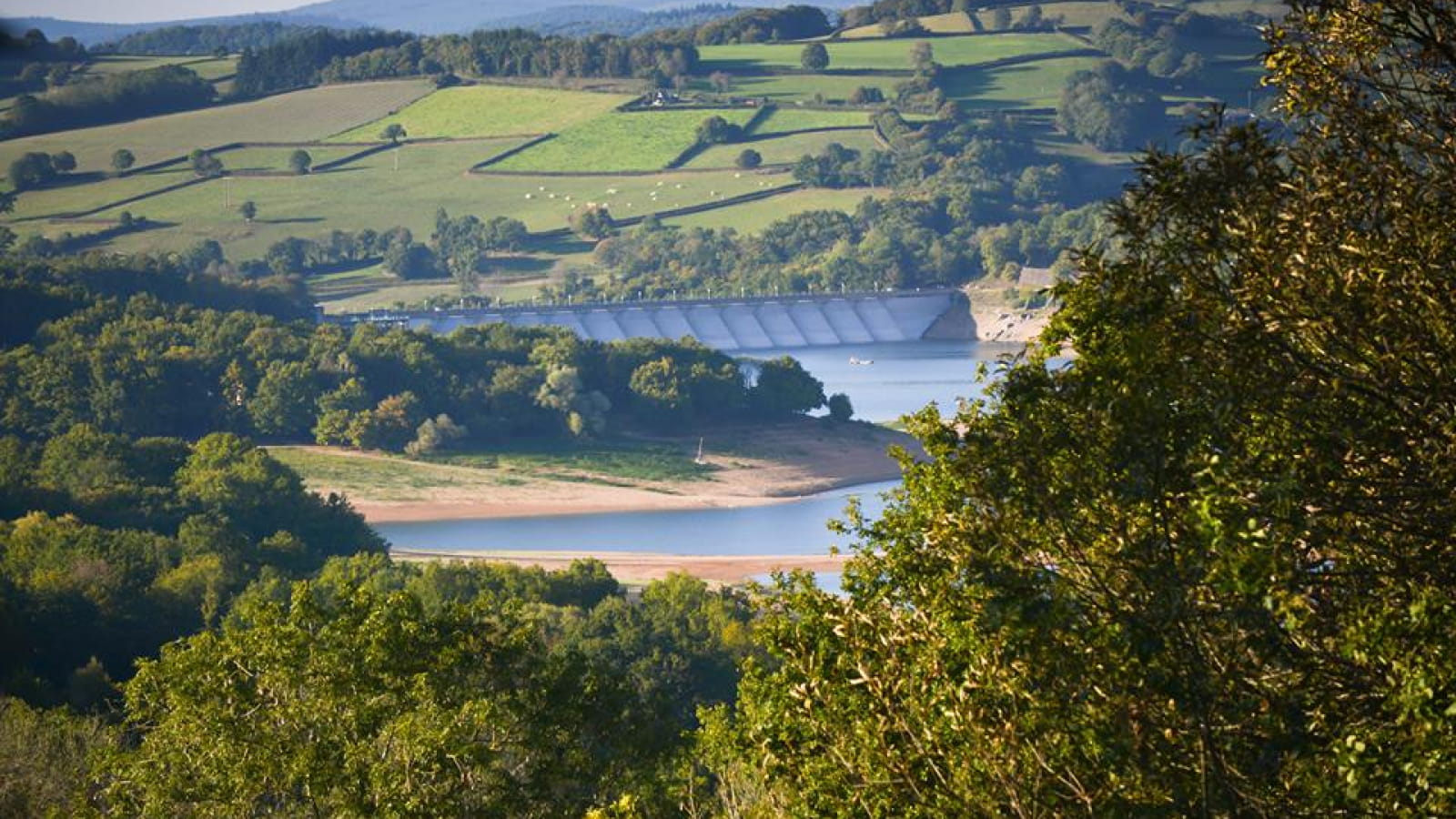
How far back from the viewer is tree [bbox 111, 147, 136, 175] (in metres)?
192

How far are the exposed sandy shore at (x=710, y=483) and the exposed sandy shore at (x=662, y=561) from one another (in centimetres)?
1315

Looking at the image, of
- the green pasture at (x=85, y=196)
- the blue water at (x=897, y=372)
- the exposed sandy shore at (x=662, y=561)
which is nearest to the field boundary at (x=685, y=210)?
the blue water at (x=897, y=372)

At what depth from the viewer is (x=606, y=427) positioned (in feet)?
363

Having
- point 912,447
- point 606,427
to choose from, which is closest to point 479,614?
point 912,447

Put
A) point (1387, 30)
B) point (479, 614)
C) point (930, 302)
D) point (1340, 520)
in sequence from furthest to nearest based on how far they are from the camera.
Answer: point (930, 302)
point (479, 614)
point (1387, 30)
point (1340, 520)

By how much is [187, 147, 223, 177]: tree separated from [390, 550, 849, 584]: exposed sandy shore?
4687 inches

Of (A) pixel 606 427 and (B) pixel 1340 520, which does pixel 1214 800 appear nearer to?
(B) pixel 1340 520

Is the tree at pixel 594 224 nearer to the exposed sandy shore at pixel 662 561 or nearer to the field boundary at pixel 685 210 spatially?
the field boundary at pixel 685 210

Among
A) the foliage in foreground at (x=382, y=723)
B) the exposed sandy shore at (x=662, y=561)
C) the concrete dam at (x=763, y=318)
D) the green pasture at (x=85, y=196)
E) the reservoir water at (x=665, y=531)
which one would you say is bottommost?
Answer: the concrete dam at (x=763, y=318)

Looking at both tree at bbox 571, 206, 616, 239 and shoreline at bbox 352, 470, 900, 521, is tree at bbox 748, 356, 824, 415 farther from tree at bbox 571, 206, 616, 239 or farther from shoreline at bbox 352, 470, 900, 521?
tree at bbox 571, 206, 616, 239

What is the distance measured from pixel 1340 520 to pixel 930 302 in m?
165

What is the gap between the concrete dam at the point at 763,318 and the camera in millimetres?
160125

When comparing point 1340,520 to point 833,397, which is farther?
point 833,397

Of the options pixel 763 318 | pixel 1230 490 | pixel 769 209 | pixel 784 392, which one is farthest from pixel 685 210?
pixel 1230 490
